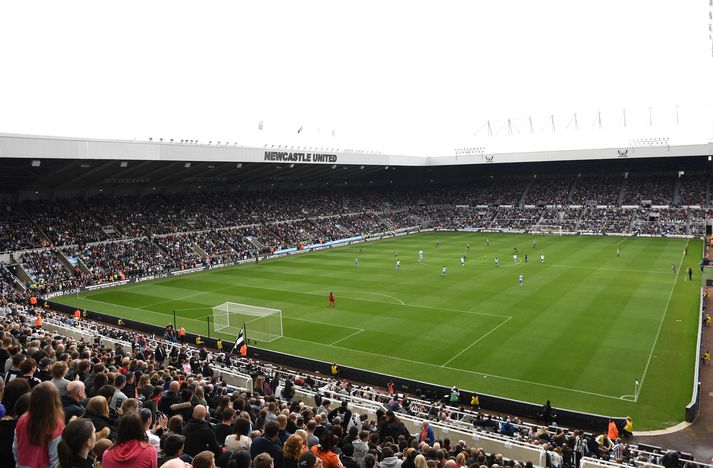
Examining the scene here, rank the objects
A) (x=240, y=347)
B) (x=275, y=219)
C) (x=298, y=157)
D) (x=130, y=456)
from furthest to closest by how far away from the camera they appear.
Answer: (x=275, y=219) → (x=298, y=157) → (x=240, y=347) → (x=130, y=456)

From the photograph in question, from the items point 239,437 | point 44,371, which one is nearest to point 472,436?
point 239,437

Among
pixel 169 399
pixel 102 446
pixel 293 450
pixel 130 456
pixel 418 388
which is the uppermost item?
pixel 130 456

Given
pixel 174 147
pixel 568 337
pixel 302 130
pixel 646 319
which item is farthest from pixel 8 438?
pixel 302 130

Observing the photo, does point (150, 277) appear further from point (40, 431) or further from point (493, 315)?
point (40, 431)

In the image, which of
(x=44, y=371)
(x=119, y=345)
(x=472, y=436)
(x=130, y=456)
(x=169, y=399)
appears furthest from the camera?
(x=119, y=345)

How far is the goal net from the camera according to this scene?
30.3m

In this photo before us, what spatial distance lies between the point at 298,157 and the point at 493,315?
38246mm

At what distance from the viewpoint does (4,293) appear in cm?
3862

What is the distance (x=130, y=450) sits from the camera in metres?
4.87

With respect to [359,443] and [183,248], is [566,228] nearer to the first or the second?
[183,248]

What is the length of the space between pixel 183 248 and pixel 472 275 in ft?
102

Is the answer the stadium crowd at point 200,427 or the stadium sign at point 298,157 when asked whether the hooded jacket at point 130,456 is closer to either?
the stadium crowd at point 200,427

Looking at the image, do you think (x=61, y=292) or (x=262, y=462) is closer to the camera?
(x=262, y=462)

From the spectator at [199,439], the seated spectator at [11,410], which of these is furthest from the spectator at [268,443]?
the seated spectator at [11,410]
